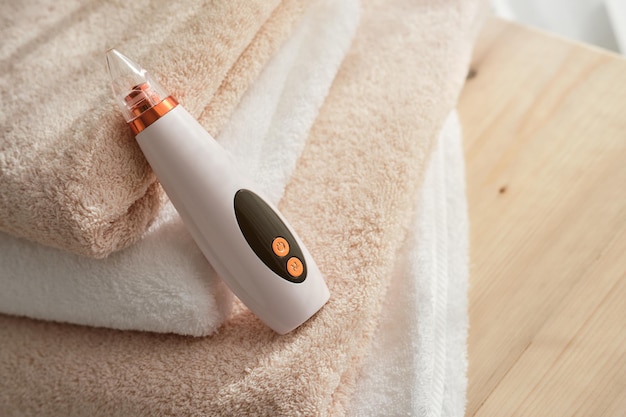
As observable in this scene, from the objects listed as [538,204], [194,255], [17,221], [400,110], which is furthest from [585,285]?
[17,221]

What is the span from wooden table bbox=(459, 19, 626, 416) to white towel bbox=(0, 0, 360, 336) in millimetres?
187

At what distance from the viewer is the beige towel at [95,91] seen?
43 centimetres

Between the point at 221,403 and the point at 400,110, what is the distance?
285mm

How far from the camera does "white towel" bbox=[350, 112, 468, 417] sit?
482 mm

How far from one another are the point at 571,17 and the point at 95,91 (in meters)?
0.75

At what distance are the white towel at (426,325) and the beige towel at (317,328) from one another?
18 millimetres

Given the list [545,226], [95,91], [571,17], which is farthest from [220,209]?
[571,17]

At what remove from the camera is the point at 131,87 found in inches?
17.8

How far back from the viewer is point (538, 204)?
58 centimetres

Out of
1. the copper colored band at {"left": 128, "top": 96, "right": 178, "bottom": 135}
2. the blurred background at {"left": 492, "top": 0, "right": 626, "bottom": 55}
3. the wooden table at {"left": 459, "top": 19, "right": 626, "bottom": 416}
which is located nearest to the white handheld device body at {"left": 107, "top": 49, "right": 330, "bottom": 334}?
the copper colored band at {"left": 128, "top": 96, "right": 178, "bottom": 135}

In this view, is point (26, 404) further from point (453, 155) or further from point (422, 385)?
point (453, 155)


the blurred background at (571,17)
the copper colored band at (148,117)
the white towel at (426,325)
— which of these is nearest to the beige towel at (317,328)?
the white towel at (426,325)

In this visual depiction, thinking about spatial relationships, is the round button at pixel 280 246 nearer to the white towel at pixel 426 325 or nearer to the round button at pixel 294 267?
the round button at pixel 294 267

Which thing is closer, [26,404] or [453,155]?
[26,404]
